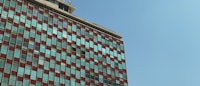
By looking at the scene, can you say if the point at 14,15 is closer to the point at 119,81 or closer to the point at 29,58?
the point at 29,58

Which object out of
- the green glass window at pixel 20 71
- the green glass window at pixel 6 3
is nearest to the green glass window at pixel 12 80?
the green glass window at pixel 20 71

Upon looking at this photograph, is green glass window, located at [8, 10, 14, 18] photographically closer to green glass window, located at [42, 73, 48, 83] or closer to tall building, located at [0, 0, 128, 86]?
tall building, located at [0, 0, 128, 86]

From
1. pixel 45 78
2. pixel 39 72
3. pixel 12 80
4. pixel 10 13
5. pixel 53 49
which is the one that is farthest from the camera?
pixel 53 49

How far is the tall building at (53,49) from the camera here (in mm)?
71938

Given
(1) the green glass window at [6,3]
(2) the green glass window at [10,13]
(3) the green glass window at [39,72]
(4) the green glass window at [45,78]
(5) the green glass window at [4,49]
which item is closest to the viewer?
(5) the green glass window at [4,49]

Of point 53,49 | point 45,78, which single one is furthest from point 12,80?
point 53,49

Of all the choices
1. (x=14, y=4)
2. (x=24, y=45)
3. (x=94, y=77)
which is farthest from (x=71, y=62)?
(x=14, y=4)

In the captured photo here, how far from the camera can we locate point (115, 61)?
93.1m

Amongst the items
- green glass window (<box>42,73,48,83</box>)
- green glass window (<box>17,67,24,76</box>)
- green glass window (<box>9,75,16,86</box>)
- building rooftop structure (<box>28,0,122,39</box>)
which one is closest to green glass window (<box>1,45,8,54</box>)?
green glass window (<box>17,67,24,76</box>)

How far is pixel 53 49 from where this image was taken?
261ft

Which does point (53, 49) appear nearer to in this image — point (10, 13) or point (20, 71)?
point (20, 71)

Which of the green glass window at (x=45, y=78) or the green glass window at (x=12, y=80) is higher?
the green glass window at (x=45, y=78)

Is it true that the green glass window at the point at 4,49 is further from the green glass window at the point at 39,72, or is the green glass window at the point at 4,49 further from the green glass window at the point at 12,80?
the green glass window at the point at 39,72

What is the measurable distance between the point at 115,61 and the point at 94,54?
7.60 metres
